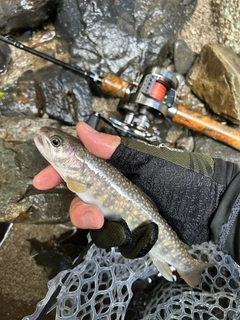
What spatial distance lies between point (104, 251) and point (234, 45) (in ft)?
6.42

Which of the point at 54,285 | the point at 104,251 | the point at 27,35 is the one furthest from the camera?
the point at 27,35

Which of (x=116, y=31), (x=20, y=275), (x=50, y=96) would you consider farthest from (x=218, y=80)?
(x=20, y=275)

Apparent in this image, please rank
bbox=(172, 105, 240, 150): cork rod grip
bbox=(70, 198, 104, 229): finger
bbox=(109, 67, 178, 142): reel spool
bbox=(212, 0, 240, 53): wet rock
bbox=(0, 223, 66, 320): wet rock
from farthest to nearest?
bbox=(212, 0, 240, 53): wet rock
bbox=(172, 105, 240, 150): cork rod grip
bbox=(109, 67, 178, 142): reel spool
bbox=(0, 223, 66, 320): wet rock
bbox=(70, 198, 104, 229): finger

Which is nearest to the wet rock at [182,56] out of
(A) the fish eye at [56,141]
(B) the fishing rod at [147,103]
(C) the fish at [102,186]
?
(B) the fishing rod at [147,103]

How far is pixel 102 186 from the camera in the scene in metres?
1.83

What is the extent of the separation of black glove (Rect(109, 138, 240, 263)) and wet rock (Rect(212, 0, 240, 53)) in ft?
4.23

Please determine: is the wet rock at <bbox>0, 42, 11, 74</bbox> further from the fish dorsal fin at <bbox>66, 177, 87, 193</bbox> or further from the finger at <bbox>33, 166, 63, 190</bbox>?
the fish dorsal fin at <bbox>66, 177, 87, 193</bbox>

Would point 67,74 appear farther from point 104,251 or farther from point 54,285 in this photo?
point 54,285

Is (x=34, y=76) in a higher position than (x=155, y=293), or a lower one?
higher

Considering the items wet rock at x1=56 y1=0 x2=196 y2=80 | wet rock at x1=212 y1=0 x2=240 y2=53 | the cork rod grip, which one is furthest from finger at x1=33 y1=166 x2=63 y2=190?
wet rock at x1=212 y1=0 x2=240 y2=53

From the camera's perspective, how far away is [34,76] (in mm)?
2615

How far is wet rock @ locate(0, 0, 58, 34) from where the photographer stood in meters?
2.48

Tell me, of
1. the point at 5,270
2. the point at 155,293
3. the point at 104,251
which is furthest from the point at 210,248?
the point at 5,270

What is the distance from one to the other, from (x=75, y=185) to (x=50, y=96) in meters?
1.03
